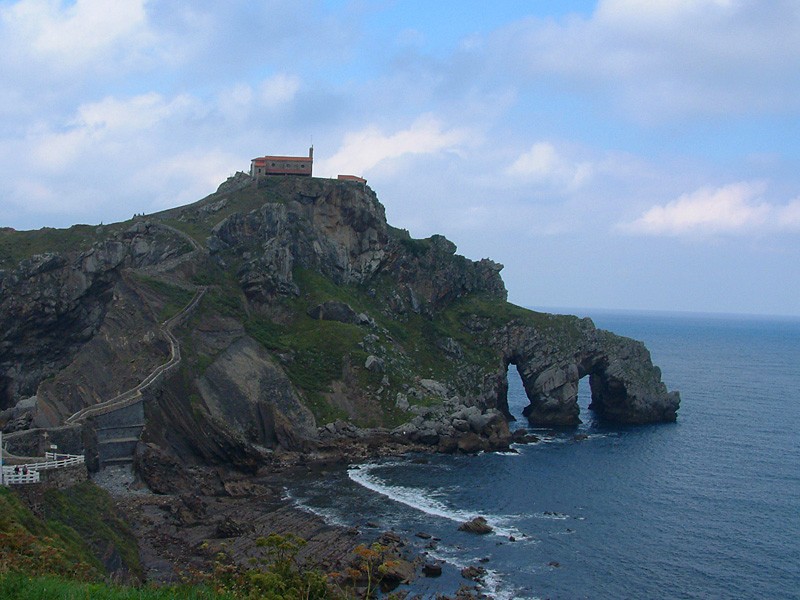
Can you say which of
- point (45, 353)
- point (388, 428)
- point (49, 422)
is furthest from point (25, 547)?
point (45, 353)

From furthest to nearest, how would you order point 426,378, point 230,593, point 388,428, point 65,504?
point 426,378, point 388,428, point 65,504, point 230,593

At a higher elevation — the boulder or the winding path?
the boulder

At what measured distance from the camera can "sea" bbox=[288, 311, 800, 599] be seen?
5612 centimetres

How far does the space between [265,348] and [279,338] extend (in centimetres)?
438

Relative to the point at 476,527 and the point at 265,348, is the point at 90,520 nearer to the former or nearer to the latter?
the point at 476,527

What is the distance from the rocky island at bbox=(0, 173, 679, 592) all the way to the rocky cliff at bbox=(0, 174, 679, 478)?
0.25 m

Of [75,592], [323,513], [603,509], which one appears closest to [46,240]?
[323,513]

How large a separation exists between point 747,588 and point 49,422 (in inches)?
2524

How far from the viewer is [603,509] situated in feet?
237

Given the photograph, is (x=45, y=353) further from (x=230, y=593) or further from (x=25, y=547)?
(x=230, y=593)

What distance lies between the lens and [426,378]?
108 m

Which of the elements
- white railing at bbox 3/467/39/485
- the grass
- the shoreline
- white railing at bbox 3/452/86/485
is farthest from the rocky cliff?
the grass

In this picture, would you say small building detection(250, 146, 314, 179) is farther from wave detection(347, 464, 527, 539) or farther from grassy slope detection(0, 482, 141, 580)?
grassy slope detection(0, 482, 141, 580)

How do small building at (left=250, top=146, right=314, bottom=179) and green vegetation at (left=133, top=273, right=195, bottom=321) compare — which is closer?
green vegetation at (left=133, top=273, right=195, bottom=321)
